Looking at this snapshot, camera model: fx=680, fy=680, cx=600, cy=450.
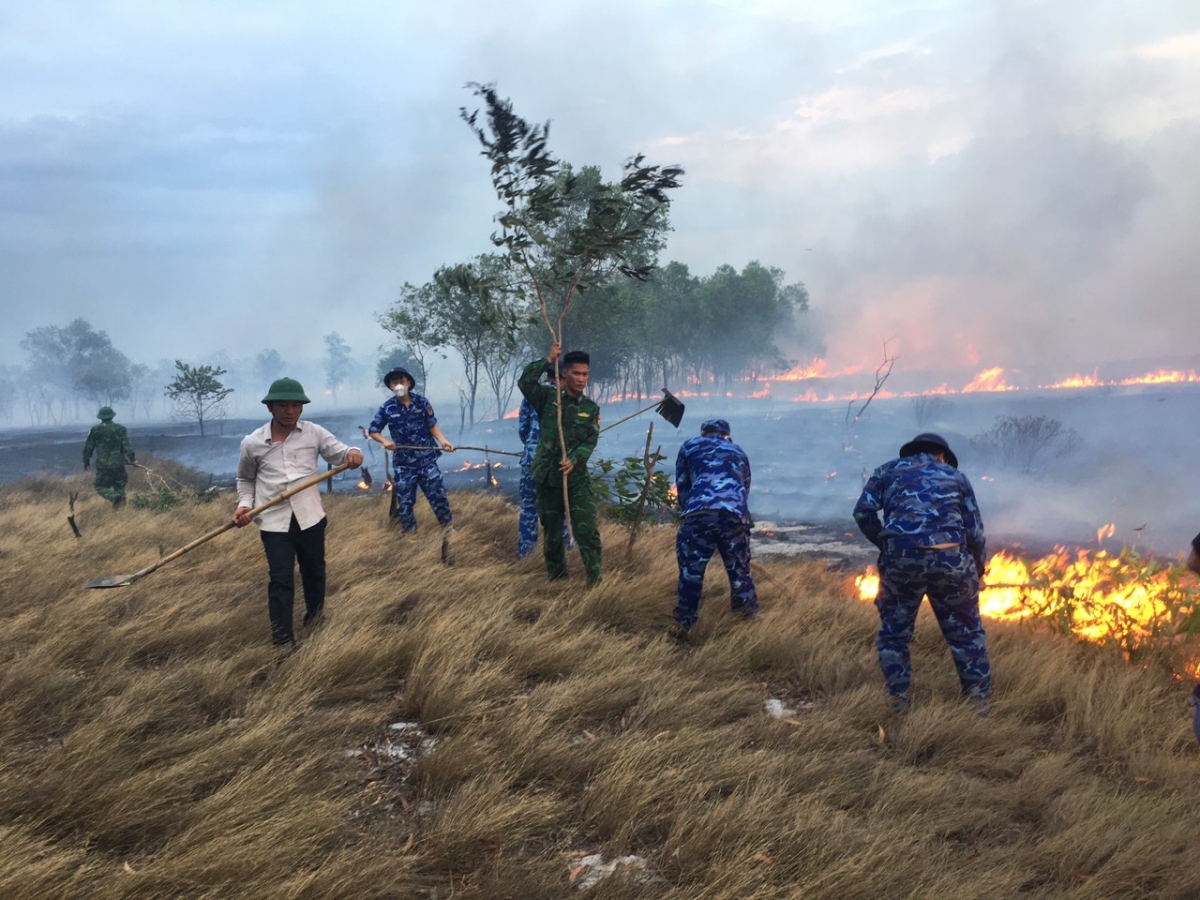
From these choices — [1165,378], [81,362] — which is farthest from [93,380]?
[1165,378]

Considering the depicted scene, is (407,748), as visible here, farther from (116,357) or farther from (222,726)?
(116,357)

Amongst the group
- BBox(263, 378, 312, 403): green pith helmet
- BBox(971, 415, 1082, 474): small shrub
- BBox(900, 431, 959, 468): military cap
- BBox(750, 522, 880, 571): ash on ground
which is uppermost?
BBox(263, 378, 312, 403): green pith helmet

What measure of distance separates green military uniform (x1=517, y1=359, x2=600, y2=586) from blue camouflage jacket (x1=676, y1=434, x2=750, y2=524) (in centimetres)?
82

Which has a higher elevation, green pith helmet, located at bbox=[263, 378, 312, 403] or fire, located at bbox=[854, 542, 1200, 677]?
green pith helmet, located at bbox=[263, 378, 312, 403]

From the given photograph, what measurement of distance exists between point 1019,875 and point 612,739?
1736 millimetres

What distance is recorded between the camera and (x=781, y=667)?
4.90 metres

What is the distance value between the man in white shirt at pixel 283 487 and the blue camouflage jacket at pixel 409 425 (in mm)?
3231

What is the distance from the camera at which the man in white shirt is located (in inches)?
175

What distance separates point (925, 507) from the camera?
4016 mm

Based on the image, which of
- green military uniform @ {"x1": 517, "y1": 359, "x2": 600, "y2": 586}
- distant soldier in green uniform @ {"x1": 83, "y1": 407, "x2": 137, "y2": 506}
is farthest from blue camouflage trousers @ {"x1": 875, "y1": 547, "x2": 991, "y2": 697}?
distant soldier in green uniform @ {"x1": 83, "y1": 407, "x2": 137, "y2": 506}

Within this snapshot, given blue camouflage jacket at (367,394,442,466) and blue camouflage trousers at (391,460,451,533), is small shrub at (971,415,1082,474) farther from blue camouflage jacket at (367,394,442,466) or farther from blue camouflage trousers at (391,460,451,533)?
blue camouflage jacket at (367,394,442,466)

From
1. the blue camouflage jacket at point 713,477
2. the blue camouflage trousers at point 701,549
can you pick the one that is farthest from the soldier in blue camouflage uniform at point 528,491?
the blue camouflage trousers at point 701,549

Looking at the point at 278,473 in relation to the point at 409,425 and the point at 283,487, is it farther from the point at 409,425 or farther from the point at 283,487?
the point at 409,425

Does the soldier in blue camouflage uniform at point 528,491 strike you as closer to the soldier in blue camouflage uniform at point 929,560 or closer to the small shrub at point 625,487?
the small shrub at point 625,487
